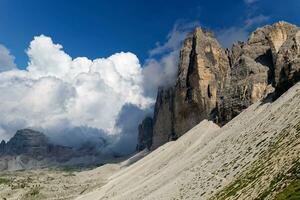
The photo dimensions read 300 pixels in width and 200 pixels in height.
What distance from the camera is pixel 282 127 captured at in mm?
72250

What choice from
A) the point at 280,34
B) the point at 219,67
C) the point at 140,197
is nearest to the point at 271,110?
the point at 140,197

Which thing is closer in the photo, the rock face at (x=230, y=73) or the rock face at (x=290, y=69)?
the rock face at (x=290, y=69)

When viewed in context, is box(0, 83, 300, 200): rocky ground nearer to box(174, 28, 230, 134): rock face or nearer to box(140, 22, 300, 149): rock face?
box(140, 22, 300, 149): rock face

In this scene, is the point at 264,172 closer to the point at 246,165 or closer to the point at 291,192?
the point at 246,165

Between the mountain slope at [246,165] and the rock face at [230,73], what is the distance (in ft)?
49.7

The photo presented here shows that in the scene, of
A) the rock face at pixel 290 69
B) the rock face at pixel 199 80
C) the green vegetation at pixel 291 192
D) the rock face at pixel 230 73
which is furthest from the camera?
the rock face at pixel 199 80

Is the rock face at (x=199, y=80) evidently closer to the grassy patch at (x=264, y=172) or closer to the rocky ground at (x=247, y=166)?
the rocky ground at (x=247, y=166)

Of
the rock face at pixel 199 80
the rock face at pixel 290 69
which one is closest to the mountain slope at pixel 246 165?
the rock face at pixel 290 69

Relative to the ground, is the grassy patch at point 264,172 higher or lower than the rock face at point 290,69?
lower

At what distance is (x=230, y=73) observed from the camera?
145 m

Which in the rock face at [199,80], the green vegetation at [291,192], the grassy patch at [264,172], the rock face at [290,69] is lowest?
the green vegetation at [291,192]

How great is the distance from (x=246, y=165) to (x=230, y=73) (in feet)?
259

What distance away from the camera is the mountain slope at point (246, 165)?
52688 mm

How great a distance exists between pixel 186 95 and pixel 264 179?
129604mm
